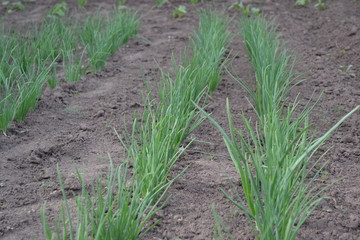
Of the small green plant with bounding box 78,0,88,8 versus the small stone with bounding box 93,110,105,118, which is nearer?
the small stone with bounding box 93,110,105,118

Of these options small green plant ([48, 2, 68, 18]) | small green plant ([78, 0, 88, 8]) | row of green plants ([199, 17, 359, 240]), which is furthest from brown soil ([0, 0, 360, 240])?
small green plant ([78, 0, 88, 8])

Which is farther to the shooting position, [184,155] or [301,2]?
[301,2]

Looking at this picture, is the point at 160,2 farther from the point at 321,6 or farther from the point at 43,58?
the point at 43,58

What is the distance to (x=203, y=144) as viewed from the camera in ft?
8.78

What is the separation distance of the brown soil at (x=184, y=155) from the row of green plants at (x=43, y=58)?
9 centimetres

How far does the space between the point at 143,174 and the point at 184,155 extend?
1.64 feet

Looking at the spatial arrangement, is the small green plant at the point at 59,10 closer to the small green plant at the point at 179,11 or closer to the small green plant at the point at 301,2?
the small green plant at the point at 179,11

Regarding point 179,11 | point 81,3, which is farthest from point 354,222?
point 81,3

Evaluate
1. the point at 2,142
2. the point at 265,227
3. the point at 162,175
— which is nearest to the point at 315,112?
the point at 162,175

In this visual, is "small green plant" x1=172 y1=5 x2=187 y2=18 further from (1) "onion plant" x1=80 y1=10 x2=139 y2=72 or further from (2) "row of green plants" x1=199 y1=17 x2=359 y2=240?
(2) "row of green plants" x1=199 y1=17 x2=359 y2=240

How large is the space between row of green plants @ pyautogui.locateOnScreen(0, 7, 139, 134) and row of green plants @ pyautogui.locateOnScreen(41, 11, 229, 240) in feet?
1.88

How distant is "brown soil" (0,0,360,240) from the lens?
79.2 inches

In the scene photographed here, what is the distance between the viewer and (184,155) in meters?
2.53

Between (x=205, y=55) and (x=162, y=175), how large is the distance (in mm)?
1339
